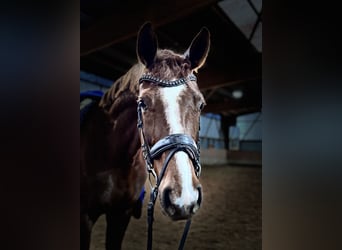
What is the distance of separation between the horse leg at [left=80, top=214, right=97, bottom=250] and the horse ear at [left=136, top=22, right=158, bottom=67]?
2.70ft

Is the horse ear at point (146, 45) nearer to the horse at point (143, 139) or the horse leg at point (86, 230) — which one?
the horse at point (143, 139)

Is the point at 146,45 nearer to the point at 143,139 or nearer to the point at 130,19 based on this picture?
the point at 130,19

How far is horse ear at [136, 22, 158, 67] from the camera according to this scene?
1172mm

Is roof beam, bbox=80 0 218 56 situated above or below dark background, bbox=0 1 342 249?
above

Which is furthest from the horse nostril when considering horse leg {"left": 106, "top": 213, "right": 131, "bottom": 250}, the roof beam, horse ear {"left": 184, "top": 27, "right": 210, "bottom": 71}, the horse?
the roof beam

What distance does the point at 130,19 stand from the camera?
1.25m

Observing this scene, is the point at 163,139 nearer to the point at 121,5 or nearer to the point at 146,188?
the point at 146,188

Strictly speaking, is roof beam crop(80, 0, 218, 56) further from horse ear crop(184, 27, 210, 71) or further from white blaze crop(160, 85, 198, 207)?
white blaze crop(160, 85, 198, 207)

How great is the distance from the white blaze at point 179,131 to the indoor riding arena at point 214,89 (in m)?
0.13

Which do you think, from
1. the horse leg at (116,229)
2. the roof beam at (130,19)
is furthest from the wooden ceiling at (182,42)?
the horse leg at (116,229)
